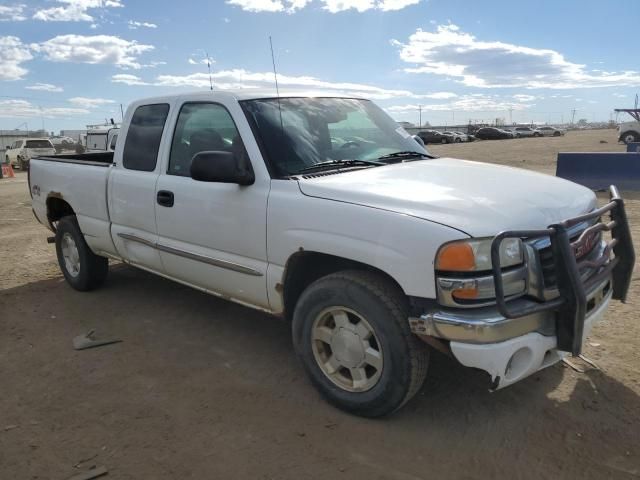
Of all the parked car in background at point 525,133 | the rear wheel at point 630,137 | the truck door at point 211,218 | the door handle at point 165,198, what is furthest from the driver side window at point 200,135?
the parked car in background at point 525,133

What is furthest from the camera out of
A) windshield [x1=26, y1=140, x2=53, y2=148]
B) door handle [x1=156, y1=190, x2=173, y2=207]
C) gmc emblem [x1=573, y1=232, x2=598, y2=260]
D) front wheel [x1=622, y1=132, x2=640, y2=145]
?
front wheel [x1=622, y1=132, x2=640, y2=145]

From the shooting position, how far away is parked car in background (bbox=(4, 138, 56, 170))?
1128 inches

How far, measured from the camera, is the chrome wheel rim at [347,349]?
3.09 metres

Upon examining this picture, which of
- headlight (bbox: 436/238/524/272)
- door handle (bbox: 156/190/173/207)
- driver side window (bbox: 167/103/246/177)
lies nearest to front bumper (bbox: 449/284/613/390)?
headlight (bbox: 436/238/524/272)

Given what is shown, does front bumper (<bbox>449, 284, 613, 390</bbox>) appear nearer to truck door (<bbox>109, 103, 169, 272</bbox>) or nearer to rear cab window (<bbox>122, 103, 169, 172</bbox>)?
truck door (<bbox>109, 103, 169, 272</bbox>)

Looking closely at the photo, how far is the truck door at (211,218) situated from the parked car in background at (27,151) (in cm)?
2735

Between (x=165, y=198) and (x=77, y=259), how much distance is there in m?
2.15

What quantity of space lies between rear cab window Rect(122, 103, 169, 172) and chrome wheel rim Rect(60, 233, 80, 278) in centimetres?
151

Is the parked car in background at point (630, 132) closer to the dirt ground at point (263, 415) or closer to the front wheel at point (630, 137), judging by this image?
the front wheel at point (630, 137)

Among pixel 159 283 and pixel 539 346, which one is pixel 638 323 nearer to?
pixel 539 346

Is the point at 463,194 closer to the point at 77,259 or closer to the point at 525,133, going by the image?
the point at 77,259

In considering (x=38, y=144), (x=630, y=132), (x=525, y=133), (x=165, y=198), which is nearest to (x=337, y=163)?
(x=165, y=198)

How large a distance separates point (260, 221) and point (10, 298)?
12.3ft

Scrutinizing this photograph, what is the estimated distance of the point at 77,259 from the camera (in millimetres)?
5797
